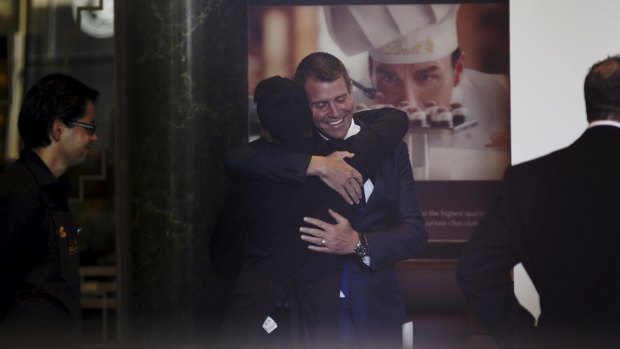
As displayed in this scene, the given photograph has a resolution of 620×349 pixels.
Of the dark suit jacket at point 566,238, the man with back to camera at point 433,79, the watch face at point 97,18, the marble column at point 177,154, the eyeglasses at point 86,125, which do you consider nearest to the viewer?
the dark suit jacket at point 566,238

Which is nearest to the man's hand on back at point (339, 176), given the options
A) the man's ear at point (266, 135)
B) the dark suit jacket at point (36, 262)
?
the man's ear at point (266, 135)

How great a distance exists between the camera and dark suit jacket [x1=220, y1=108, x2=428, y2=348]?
13.6ft

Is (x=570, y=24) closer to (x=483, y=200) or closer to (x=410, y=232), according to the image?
(x=483, y=200)

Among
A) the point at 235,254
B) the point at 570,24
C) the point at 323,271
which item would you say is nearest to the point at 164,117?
the point at 235,254

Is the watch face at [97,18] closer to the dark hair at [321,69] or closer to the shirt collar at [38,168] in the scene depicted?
the dark hair at [321,69]

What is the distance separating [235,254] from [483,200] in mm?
1316

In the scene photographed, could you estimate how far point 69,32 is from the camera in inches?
189

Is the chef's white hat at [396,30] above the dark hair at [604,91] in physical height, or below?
above

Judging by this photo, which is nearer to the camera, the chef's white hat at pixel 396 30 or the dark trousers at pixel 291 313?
the dark trousers at pixel 291 313

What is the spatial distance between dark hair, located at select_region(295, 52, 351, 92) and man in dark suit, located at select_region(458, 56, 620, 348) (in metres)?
1.60

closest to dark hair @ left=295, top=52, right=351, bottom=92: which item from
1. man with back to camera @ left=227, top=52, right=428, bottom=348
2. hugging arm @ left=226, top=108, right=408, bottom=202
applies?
man with back to camera @ left=227, top=52, right=428, bottom=348

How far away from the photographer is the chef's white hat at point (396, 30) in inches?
176

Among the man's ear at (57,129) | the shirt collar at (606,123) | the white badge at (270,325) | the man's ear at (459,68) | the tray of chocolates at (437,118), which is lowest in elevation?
the white badge at (270,325)

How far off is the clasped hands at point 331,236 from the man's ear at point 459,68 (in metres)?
0.97
